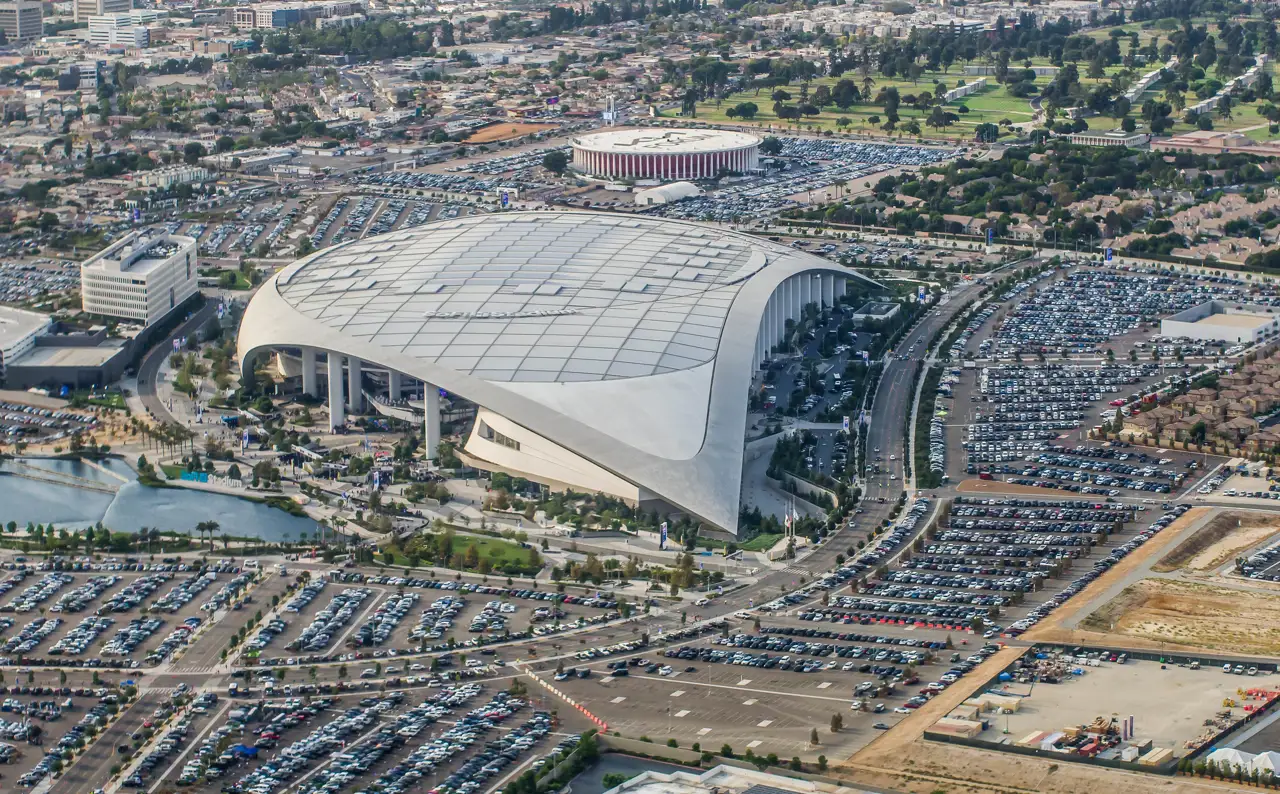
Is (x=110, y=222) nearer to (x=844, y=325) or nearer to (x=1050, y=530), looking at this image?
(x=844, y=325)

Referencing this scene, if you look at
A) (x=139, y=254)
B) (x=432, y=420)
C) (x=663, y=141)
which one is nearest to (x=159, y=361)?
(x=139, y=254)

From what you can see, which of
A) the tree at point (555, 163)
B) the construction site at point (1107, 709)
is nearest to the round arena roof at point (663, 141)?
the tree at point (555, 163)

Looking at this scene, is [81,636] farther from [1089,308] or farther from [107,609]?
[1089,308]

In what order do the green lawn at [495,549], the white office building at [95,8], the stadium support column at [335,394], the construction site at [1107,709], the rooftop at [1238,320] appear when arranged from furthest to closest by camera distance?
1. the white office building at [95,8]
2. the rooftop at [1238,320]
3. the stadium support column at [335,394]
4. the green lawn at [495,549]
5. the construction site at [1107,709]

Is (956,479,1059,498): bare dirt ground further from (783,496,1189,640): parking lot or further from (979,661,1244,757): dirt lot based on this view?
(979,661,1244,757): dirt lot

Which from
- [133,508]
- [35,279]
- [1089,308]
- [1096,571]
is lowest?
[133,508]

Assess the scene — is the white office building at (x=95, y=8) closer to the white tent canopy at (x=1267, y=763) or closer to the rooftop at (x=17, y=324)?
the rooftop at (x=17, y=324)
